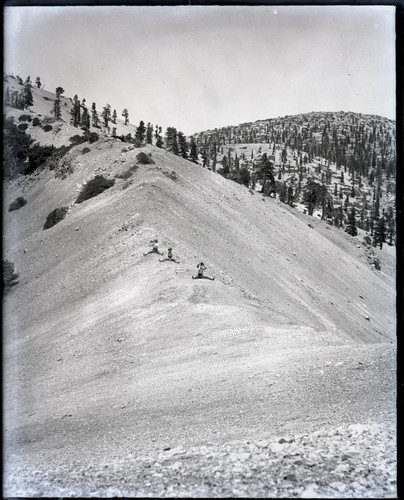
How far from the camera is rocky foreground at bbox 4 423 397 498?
20.5 feet

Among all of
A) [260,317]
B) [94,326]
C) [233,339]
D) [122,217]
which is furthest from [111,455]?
[122,217]

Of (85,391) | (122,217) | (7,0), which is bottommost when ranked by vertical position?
(85,391)

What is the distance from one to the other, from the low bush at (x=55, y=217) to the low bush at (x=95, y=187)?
173 cm

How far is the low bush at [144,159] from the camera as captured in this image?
40844 mm

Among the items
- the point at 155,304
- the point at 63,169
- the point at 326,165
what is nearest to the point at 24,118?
the point at 63,169

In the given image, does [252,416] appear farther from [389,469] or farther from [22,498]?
[22,498]

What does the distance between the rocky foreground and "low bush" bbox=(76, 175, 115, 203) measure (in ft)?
110

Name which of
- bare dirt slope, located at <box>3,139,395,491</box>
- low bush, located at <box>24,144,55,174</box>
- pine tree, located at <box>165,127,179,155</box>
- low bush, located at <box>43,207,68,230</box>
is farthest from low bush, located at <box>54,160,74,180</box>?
pine tree, located at <box>165,127,179,155</box>

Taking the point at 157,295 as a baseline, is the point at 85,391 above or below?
below

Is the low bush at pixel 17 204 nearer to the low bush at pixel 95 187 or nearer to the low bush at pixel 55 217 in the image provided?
the low bush at pixel 55 217

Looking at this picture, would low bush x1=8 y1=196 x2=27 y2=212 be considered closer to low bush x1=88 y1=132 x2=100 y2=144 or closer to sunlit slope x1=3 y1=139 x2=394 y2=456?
sunlit slope x1=3 y1=139 x2=394 y2=456

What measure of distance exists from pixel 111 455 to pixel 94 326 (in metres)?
11.2

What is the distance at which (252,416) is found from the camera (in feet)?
31.7

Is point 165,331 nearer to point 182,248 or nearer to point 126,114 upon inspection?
point 182,248
